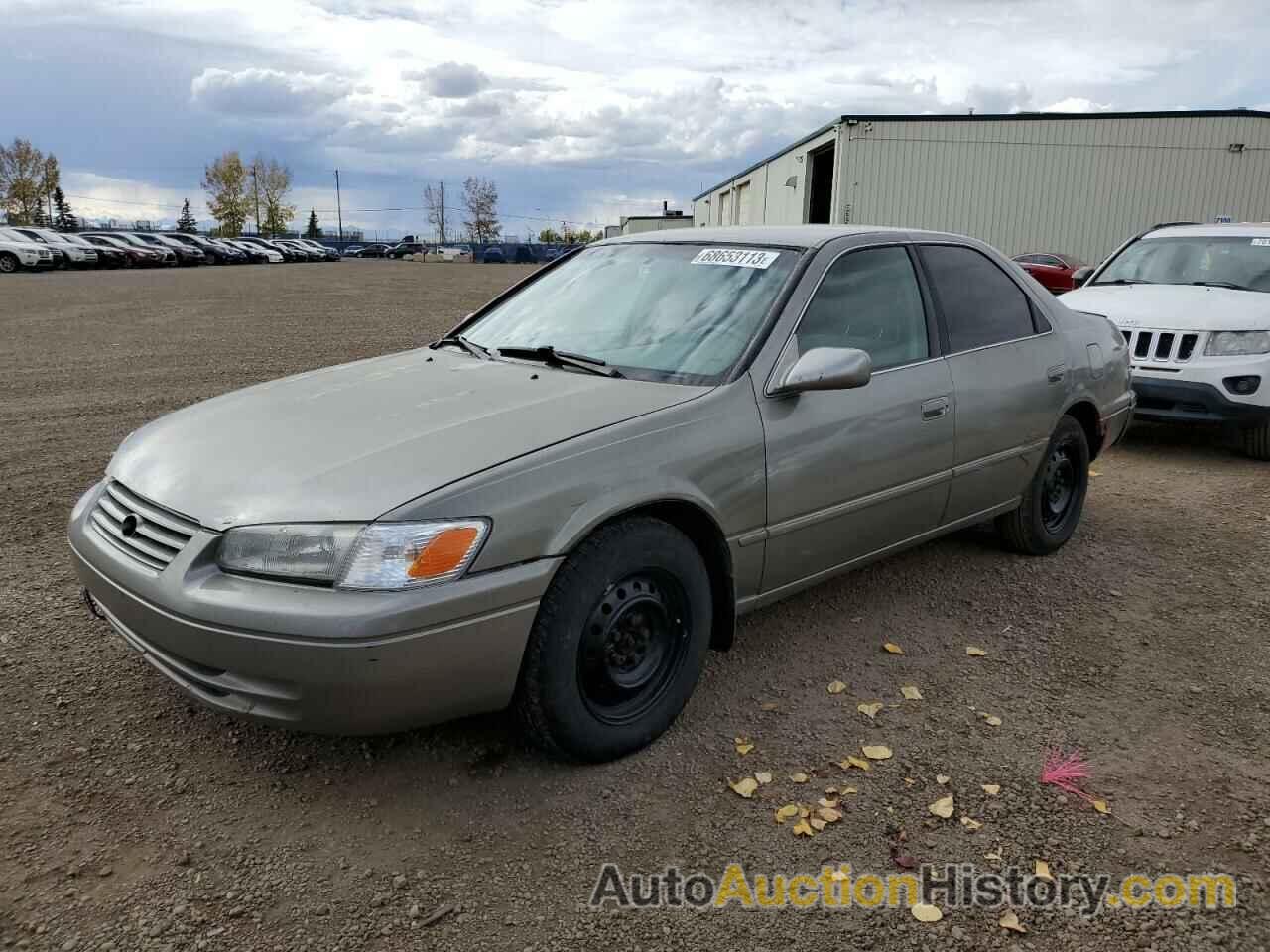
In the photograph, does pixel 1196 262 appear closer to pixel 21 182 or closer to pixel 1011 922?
pixel 1011 922

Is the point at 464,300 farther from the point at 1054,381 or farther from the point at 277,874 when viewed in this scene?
the point at 277,874

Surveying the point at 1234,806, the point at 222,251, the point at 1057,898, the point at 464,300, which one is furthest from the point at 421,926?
the point at 222,251

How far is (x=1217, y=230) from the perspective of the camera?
8.23 meters

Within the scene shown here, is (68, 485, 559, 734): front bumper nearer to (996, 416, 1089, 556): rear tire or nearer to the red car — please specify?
(996, 416, 1089, 556): rear tire

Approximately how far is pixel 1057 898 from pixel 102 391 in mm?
8992

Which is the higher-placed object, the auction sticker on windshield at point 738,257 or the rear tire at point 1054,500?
the auction sticker on windshield at point 738,257

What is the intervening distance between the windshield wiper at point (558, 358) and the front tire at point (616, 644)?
28.3 inches

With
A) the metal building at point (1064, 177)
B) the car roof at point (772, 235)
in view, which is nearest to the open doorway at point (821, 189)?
the metal building at point (1064, 177)

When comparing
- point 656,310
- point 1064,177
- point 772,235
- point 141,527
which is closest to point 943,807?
point 656,310

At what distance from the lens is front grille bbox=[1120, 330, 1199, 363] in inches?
276

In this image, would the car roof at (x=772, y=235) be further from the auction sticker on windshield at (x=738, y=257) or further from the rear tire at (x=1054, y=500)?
the rear tire at (x=1054, y=500)

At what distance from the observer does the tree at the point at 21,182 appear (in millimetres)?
79250

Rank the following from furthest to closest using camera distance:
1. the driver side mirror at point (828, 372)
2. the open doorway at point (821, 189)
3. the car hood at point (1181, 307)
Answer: the open doorway at point (821, 189)
the car hood at point (1181, 307)
the driver side mirror at point (828, 372)

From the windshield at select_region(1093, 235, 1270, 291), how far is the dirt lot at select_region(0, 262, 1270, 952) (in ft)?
12.6
